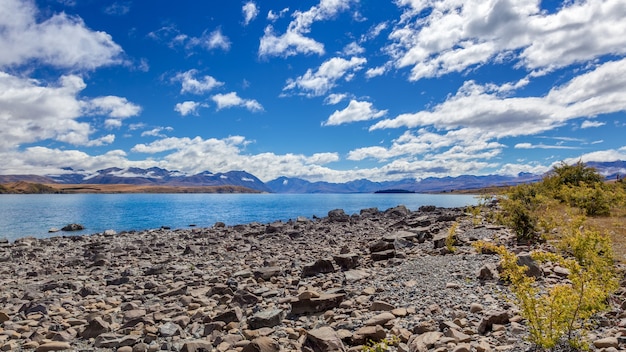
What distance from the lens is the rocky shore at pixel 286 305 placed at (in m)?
8.02

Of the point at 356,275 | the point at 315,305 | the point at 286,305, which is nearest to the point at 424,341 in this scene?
the point at 315,305

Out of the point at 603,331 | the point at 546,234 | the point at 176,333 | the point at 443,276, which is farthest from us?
the point at 546,234

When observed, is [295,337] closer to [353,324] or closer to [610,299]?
[353,324]

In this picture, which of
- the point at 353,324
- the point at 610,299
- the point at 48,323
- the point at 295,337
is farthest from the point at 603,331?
the point at 48,323

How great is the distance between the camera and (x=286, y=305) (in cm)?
1193

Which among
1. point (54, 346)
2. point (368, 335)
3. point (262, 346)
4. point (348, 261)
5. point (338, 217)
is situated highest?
point (368, 335)

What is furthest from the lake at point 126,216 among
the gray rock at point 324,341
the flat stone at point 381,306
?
the gray rock at point 324,341

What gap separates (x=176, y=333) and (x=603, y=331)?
10219 millimetres

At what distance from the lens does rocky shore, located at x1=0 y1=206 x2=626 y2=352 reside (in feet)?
26.3

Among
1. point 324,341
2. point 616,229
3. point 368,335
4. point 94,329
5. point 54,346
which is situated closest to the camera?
point 324,341

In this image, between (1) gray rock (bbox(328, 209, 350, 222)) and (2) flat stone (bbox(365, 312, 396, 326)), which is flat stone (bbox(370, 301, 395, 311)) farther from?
(1) gray rock (bbox(328, 209, 350, 222))

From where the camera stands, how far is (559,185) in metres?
39.1

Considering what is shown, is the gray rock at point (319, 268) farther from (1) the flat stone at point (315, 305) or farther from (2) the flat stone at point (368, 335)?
(2) the flat stone at point (368, 335)

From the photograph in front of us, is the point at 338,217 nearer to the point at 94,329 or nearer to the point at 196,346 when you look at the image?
the point at 94,329
